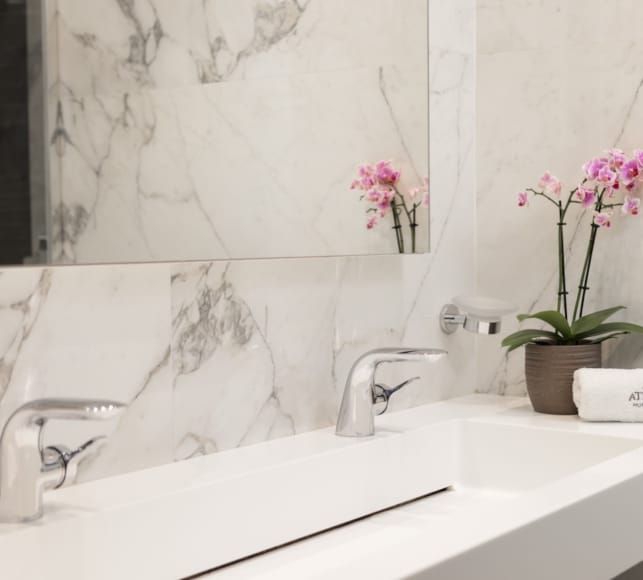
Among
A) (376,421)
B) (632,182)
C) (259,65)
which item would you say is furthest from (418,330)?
(259,65)

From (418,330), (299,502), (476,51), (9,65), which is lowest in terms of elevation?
(299,502)

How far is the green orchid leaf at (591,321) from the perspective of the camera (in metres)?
1.87

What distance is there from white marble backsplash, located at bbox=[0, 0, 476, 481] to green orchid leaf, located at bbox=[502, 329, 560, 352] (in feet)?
0.51

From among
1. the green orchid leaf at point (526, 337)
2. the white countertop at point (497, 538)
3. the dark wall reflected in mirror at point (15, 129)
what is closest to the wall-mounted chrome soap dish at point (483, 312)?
the green orchid leaf at point (526, 337)

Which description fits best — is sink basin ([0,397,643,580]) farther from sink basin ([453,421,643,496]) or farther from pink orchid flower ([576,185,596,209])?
pink orchid flower ([576,185,596,209])

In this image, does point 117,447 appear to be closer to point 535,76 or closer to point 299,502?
point 299,502

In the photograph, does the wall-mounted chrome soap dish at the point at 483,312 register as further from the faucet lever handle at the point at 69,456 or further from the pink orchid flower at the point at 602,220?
the faucet lever handle at the point at 69,456

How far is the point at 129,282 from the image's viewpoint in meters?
1.40

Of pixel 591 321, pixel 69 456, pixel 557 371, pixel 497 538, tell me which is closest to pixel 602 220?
pixel 591 321

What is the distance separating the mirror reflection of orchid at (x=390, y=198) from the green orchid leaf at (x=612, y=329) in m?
0.35

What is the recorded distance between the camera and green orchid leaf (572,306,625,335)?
1870 mm

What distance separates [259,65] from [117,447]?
23.5 inches

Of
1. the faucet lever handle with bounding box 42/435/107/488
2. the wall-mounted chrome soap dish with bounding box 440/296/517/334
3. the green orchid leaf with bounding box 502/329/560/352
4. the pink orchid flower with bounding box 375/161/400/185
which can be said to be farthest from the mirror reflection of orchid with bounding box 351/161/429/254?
the faucet lever handle with bounding box 42/435/107/488

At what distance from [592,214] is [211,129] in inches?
32.7
